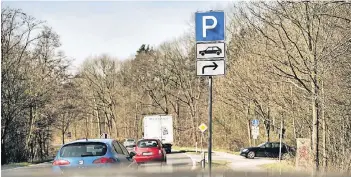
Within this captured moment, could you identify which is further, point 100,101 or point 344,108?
point 100,101

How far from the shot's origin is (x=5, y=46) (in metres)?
36.6

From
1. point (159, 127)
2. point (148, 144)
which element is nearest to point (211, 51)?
point (148, 144)

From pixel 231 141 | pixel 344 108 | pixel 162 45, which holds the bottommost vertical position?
pixel 231 141

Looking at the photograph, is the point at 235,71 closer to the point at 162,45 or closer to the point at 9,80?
the point at 9,80

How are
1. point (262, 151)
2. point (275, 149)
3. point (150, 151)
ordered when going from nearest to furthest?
1. point (150, 151)
2. point (275, 149)
3. point (262, 151)

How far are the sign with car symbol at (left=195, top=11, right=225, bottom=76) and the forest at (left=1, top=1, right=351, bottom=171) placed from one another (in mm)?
6763

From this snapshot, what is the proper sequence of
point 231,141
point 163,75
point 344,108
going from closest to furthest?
point 344,108
point 231,141
point 163,75

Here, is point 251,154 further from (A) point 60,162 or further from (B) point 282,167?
(A) point 60,162

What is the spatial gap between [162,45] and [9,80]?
1081 inches

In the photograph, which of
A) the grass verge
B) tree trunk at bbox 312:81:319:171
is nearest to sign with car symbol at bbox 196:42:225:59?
the grass verge

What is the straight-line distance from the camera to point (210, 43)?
31.8 ft

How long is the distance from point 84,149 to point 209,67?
178 inches

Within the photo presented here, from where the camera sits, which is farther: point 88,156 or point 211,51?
point 88,156

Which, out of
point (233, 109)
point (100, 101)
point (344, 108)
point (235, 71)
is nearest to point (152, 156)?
point (344, 108)
